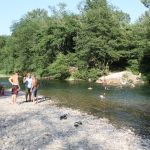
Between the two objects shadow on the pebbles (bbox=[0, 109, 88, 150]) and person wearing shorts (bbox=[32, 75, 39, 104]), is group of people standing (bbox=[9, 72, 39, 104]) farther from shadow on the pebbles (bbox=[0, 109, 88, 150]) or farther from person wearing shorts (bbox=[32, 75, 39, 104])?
shadow on the pebbles (bbox=[0, 109, 88, 150])

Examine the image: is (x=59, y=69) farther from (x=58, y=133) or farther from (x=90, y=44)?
(x=58, y=133)

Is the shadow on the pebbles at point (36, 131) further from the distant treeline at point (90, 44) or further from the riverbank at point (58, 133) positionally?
the distant treeline at point (90, 44)

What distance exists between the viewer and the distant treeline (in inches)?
2953

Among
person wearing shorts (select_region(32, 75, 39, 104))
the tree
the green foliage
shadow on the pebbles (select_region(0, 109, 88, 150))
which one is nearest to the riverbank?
shadow on the pebbles (select_region(0, 109, 88, 150))

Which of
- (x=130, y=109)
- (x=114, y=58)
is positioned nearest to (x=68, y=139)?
(x=130, y=109)

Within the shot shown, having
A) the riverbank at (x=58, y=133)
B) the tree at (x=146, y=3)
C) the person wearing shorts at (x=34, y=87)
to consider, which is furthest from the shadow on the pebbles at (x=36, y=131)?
the tree at (x=146, y=3)

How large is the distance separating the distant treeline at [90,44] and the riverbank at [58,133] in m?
46.6

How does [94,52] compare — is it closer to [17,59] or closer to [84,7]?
[84,7]

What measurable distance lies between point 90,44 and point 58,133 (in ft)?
187

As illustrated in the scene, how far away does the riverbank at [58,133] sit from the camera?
56.3ft

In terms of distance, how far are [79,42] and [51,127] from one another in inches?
2334

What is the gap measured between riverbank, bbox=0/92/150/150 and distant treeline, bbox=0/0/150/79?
46.6m

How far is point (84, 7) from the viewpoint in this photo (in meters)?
92.6

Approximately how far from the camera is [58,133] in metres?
19.8
